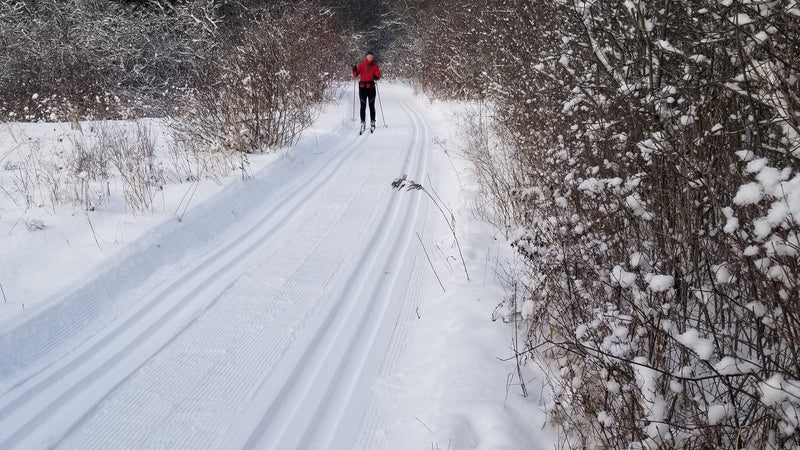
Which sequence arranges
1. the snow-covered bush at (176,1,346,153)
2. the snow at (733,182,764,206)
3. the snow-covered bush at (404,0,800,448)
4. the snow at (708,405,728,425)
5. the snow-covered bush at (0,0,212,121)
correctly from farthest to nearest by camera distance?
1. the snow-covered bush at (0,0,212,121)
2. the snow-covered bush at (176,1,346,153)
3. the snow-covered bush at (404,0,800,448)
4. the snow at (708,405,728,425)
5. the snow at (733,182,764,206)

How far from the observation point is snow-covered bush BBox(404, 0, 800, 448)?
5.64 ft

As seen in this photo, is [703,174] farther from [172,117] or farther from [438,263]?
[172,117]

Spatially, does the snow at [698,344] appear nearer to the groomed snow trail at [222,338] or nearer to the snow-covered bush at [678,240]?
the snow-covered bush at [678,240]

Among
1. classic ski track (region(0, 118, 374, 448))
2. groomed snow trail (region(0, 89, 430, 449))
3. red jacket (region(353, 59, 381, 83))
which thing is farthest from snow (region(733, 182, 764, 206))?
red jacket (region(353, 59, 381, 83))

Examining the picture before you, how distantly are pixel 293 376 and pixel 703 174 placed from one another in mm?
2534

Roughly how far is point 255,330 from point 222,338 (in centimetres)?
24

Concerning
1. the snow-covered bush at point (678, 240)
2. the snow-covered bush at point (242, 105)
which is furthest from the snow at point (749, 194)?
the snow-covered bush at point (242, 105)

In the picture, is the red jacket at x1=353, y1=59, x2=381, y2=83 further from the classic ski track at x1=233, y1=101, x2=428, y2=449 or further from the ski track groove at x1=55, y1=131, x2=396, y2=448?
the classic ski track at x1=233, y1=101, x2=428, y2=449

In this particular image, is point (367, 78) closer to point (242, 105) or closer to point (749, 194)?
point (242, 105)

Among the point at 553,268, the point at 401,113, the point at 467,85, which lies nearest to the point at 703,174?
the point at 553,268

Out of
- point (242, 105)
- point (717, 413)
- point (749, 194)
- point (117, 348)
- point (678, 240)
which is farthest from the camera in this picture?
point (242, 105)

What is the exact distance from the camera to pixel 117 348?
3.42 meters

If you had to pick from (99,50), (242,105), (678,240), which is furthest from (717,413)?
(99,50)

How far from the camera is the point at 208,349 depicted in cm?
346
